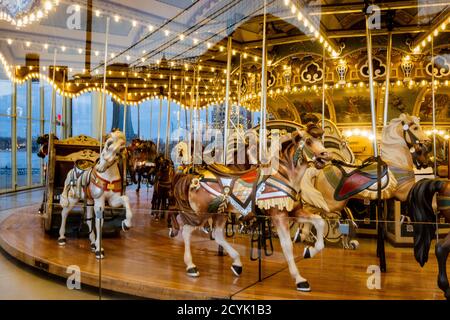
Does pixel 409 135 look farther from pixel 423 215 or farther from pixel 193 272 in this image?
pixel 193 272

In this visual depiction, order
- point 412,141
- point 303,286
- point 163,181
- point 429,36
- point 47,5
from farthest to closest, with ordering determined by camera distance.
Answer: point 163,181, point 429,36, point 47,5, point 412,141, point 303,286

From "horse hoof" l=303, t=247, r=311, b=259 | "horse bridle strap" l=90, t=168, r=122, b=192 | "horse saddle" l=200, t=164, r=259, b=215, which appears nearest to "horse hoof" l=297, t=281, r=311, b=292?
"horse hoof" l=303, t=247, r=311, b=259

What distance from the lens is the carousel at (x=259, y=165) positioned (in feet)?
13.5

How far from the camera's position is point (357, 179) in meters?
5.35

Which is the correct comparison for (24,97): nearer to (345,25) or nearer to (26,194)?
(26,194)

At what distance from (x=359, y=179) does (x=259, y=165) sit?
1.51 metres

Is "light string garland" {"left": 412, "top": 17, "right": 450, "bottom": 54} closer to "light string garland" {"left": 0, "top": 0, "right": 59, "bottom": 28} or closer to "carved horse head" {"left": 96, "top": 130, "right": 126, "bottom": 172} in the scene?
"carved horse head" {"left": 96, "top": 130, "right": 126, "bottom": 172}

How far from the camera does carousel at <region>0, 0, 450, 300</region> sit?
4125 mm

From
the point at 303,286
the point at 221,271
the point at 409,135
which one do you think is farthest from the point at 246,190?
the point at 409,135

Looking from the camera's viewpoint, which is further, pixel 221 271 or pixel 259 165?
pixel 221 271

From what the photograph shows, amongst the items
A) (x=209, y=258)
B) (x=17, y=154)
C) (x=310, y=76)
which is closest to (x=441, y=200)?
(x=209, y=258)

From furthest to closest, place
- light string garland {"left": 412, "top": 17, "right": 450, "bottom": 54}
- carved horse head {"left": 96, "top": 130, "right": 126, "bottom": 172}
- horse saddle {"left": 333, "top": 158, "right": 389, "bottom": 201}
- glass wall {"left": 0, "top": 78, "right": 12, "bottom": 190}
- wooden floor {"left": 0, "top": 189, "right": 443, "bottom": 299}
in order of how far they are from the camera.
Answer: glass wall {"left": 0, "top": 78, "right": 12, "bottom": 190} → light string garland {"left": 412, "top": 17, "right": 450, "bottom": 54} → carved horse head {"left": 96, "top": 130, "right": 126, "bottom": 172} → horse saddle {"left": 333, "top": 158, "right": 389, "bottom": 201} → wooden floor {"left": 0, "top": 189, "right": 443, "bottom": 299}

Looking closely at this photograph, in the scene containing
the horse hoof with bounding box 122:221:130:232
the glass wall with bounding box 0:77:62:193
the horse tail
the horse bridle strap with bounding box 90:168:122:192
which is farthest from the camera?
the glass wall with bounding box 0:77:62:193

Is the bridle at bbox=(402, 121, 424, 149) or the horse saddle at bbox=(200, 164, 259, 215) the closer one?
the horse saddle at bbox=(200, 164, 259, 215)
